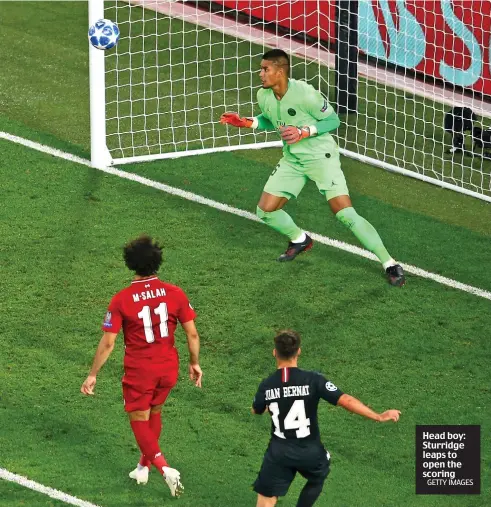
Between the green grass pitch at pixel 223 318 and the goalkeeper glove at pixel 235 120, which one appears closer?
the green grass pitch at pixel 223 318

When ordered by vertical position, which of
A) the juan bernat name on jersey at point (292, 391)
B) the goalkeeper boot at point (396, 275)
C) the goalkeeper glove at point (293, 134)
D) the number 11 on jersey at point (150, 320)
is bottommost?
the juan bernat name on jersey at point (292, 391)

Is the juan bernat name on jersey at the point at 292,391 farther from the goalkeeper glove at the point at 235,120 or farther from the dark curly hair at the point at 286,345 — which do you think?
the goalkeeper glove at the point at 235,120

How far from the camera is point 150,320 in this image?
860cm

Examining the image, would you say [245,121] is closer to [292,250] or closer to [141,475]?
[292,250]

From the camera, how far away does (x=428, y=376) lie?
10.5 meters

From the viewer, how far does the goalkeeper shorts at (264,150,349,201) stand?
39.1 feet

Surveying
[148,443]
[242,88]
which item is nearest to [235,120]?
[148,443]

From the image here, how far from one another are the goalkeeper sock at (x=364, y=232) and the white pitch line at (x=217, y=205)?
1.51ft

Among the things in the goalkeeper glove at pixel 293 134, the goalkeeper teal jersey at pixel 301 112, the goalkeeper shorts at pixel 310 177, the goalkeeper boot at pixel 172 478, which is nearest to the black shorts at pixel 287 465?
the goalkeeper boot at pixel 172 478

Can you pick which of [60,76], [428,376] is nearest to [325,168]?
[428,376]

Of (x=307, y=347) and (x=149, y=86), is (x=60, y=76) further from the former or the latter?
(x=307, y=347)

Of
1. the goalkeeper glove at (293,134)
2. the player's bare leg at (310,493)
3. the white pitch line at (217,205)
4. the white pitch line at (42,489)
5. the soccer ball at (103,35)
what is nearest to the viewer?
the player's bare leg at (310,493)

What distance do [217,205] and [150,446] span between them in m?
4.93

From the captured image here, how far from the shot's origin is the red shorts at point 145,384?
A: 8.71m
